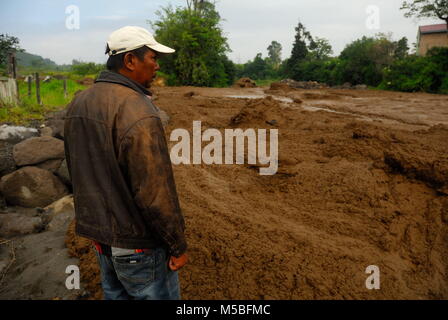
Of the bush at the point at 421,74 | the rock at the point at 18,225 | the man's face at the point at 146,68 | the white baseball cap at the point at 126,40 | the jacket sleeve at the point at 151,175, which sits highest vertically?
the bush at the point at 421,74

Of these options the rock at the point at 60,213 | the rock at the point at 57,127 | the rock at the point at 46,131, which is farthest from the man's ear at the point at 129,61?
the rock at the point at 46,131

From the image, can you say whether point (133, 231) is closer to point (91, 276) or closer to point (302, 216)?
point (91, 276)

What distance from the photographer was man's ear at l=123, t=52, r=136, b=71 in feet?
5.00

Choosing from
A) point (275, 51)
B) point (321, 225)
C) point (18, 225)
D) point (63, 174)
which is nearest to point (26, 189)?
point (63, 174)

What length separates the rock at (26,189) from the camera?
4496mm

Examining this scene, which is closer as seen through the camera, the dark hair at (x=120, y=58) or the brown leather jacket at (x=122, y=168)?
the brown leather jacket at (x=122, y=168)

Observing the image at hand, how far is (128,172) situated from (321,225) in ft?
7.66

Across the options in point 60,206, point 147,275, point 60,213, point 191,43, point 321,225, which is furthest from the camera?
point 191,43

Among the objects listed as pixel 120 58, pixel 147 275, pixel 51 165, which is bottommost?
pixel 51 165

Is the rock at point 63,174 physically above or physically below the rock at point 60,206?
above

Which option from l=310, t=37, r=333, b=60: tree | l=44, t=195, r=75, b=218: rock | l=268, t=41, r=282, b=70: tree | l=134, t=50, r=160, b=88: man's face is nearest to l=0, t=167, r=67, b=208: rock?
l=44, t=195, r=75, b=218: rock

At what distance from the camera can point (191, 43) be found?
2745cm

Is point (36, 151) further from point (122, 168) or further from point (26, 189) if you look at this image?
point (122, 168)

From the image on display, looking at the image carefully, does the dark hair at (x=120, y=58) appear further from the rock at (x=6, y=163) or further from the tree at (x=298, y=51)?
the tree at (x=298, y=51)
